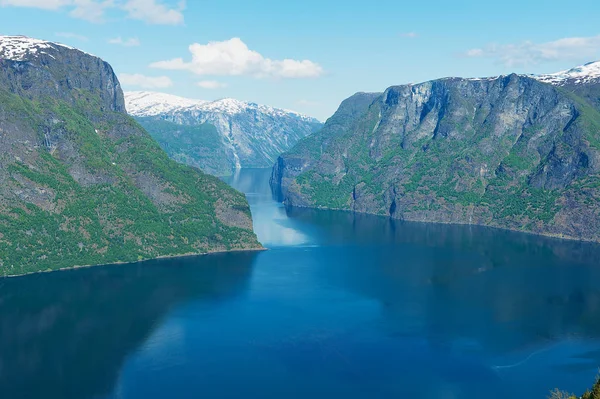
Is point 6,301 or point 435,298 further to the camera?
point 435,298

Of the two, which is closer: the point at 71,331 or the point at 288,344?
the point at 288,344

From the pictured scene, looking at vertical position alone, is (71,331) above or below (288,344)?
above

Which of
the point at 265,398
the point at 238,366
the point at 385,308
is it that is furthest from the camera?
the point at 385,308

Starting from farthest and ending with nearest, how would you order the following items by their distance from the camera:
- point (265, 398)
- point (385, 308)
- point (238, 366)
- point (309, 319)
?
point (385, 308) → point (309, 319) → point (238, 366) → point (265, 398)

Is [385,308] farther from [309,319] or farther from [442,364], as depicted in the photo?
[442,364]

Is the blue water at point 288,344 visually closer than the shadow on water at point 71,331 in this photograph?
No

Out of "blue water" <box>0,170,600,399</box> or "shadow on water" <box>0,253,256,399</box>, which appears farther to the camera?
"blue water" <box>0,170,600,399</box>

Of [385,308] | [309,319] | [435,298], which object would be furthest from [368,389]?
[435,298]
